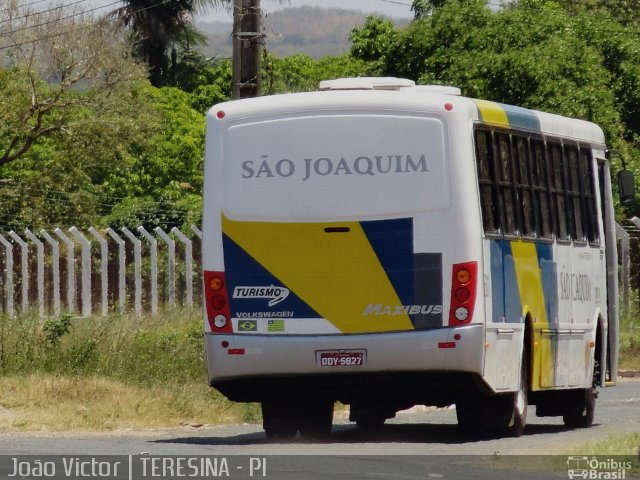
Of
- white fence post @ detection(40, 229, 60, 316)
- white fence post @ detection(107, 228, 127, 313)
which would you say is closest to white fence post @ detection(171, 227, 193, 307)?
white fence post @ detection(107, 228, 127, 313)

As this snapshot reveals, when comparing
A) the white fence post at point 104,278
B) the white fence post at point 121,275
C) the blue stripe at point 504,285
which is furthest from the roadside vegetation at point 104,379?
the white fence post at point 104,278

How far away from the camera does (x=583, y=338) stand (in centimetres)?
1808

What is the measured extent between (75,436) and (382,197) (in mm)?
3841

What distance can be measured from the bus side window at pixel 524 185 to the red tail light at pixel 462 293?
173cm

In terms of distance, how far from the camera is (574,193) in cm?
1783

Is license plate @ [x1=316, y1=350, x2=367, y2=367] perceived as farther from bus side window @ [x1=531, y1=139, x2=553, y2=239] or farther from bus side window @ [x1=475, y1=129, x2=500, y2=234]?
bus side window @ [x1=531, y1=139, x2=553, y2=239]

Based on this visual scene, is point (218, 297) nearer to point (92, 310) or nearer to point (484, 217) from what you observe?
point (484, 217)

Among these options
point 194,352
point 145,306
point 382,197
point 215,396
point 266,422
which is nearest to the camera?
point 382,197

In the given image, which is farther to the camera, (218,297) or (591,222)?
(591,222)

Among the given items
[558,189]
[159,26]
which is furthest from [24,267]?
[159,26]

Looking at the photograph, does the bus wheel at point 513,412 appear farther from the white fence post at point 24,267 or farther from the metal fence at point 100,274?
the white fence post at point 24,267

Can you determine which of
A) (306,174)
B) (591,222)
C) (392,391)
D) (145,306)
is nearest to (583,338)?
(591,222)

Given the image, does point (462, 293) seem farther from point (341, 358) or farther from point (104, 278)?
point (104, 278)

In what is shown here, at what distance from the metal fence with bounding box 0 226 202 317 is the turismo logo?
43.9ft
